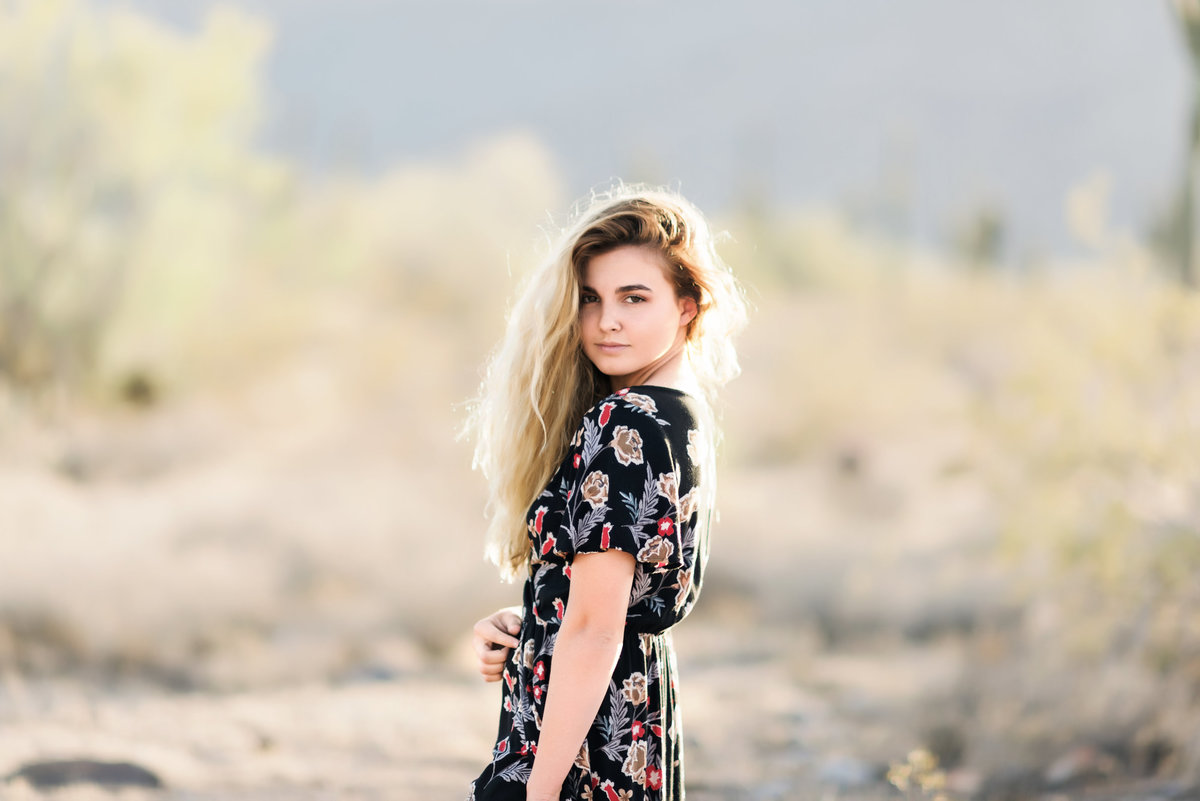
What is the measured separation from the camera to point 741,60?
97125 millimetres

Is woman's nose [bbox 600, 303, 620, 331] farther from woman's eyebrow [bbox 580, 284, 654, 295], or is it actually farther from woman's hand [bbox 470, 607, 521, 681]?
woman's hand [bbox 470, 607, 521, 681]

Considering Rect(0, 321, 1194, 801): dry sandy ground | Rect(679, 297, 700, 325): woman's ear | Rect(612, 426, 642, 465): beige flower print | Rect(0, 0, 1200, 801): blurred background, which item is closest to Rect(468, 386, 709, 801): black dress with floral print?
Rect(612, 426, 642, 465): beige flower print

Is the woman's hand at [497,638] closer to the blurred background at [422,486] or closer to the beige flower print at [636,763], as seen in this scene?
the beige flower print at [636,763]

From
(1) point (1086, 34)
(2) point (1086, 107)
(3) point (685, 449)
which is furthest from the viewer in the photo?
(1) point (1086, 34)

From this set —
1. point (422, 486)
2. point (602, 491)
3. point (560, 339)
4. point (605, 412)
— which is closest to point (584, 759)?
point (602, 491)

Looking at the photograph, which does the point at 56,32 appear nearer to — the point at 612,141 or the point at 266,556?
the point at 266,556

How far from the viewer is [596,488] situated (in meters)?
1.98

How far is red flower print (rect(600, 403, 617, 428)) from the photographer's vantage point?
1995mm

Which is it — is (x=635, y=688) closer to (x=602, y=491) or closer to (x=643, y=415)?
(x=602, y=491)

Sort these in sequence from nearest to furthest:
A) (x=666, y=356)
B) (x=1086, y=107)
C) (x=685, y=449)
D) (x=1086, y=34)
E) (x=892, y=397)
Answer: (x=685, y=449)
(x=666, y=356)
(x=892, y=397)
(x=1086, y=107)
(x=1086, y=34)

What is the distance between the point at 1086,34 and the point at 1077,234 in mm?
88663

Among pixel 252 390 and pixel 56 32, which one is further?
pixel 252 390

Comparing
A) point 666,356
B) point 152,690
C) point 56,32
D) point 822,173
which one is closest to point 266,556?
point 152,690

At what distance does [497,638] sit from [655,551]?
16.9 inches
